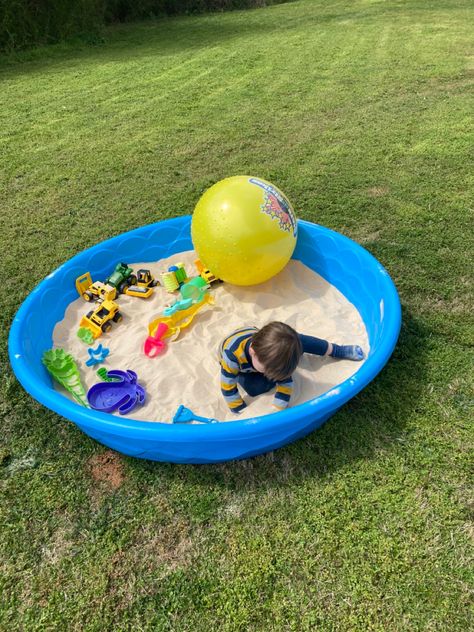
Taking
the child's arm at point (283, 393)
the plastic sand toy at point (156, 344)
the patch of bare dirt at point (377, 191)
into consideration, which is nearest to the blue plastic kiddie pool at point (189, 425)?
the child's arm at point (283, 393)

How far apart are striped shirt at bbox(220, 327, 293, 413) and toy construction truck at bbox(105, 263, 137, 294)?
1156mm

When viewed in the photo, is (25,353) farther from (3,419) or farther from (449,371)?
(449,371)

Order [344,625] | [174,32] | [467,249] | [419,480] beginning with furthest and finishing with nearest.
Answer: [174,32]
[467,249]
[419,480]
[344,625]

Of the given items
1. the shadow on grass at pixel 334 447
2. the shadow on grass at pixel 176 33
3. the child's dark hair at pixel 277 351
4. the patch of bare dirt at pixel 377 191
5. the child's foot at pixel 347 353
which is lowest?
the shadow on grass at pixel 334 447

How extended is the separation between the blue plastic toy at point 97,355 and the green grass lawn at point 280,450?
1.35ft

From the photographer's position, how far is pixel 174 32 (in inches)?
454

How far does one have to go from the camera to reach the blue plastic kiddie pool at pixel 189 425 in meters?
2.08

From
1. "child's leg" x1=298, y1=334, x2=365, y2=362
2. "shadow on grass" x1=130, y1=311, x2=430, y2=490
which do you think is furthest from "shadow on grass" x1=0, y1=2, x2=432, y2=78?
"shadow on grass" x1=130, y1=311, x2=430, y2=490

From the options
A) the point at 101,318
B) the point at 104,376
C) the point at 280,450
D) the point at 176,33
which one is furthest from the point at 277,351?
the point at 176,33

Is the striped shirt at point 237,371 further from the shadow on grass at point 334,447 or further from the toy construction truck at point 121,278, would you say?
the toy construction truck at point 121,278

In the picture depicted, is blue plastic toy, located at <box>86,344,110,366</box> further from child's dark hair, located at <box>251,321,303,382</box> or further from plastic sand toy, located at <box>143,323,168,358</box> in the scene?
child's dark hair, located at <box>251,321,303,382</box>

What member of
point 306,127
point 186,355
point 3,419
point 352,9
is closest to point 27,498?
point 3,419

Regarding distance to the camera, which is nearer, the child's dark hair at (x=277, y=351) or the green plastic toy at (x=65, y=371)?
the child's dark hair at (x=277, y=351)

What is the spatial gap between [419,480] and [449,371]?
732mm
